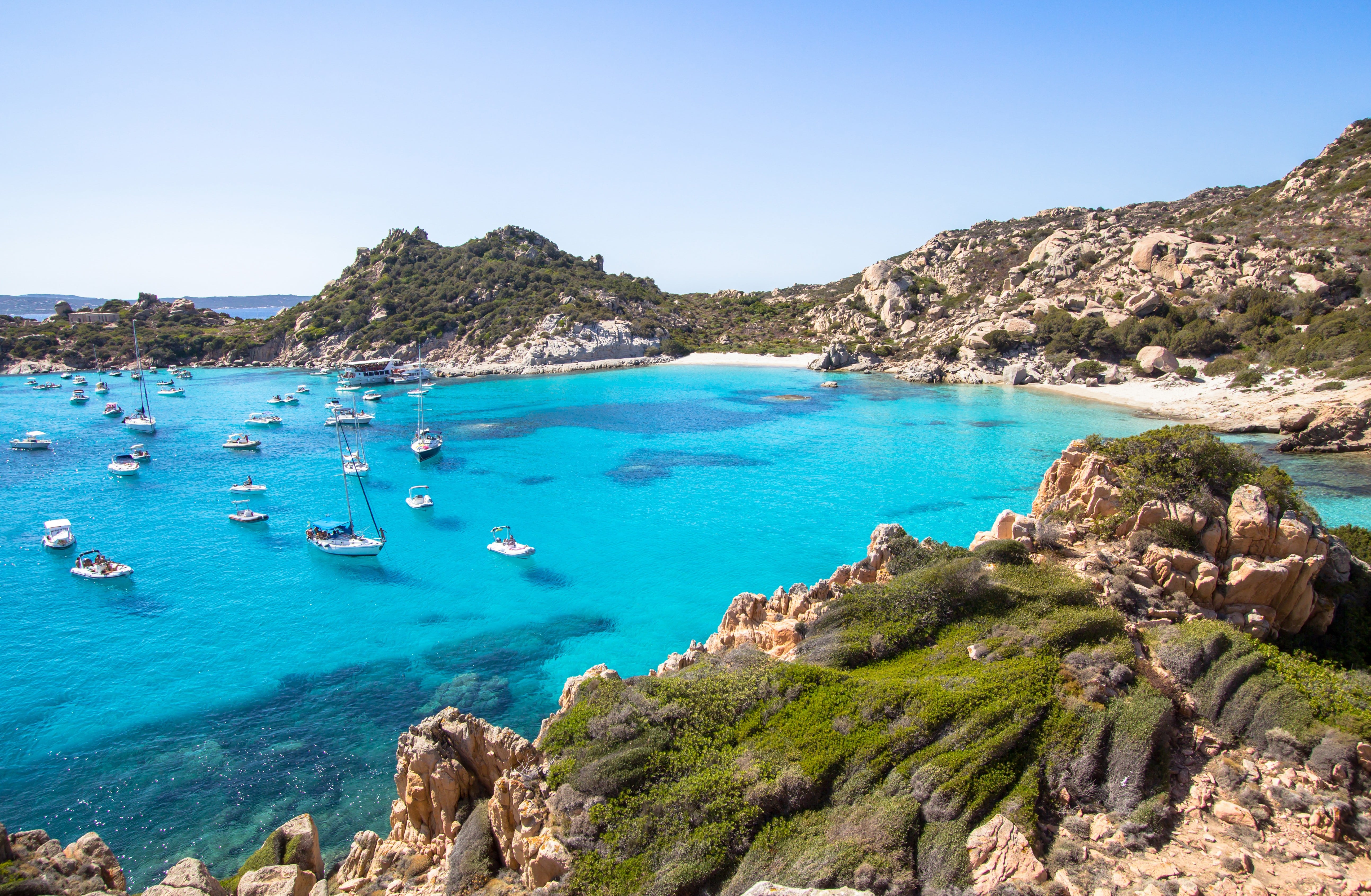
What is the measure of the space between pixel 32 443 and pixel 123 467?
51.3ft

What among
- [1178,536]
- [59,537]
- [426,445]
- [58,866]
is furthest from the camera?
[426,445]

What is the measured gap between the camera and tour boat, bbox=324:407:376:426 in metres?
63.7

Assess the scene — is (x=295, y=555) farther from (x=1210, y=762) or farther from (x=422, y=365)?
(x=422, y=365)

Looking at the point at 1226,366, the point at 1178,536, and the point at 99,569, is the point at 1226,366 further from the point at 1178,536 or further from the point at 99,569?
the point at 99,569

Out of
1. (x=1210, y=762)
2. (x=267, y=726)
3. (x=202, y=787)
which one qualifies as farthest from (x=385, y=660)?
(x=1210, y=762)

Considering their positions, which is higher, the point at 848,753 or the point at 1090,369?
the point at 1090,369

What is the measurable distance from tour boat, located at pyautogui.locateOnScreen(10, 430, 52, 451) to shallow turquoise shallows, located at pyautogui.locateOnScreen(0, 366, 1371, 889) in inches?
62.8

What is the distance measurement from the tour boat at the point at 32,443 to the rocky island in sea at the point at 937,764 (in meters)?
55.8

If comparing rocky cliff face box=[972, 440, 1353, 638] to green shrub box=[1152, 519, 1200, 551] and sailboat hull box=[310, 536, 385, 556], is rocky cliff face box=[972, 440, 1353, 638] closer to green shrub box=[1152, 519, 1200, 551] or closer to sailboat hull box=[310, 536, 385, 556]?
green shrub box=[1152, 519, 1200, 551]

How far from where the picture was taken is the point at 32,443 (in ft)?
175

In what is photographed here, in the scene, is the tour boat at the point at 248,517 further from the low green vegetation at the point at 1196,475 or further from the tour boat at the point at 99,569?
the low green vegetation at the point at 1196,475

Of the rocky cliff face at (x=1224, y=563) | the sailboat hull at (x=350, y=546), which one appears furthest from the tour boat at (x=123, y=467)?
the rocky cliff face at (x=1224, y=563)

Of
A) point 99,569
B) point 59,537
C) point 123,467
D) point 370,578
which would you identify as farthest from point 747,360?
point 99,569

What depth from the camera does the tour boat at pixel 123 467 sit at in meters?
46.3
